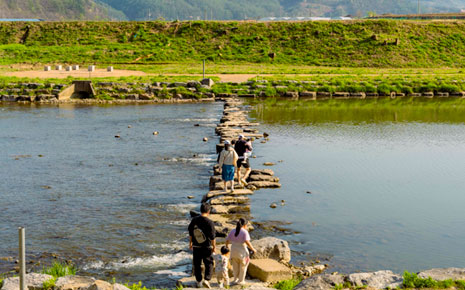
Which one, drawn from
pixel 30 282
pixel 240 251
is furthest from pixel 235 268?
pixel 30 282

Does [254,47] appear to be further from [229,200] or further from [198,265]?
[198,265]

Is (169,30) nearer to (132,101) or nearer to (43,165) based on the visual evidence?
(132,101)

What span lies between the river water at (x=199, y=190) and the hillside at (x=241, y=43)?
146 ft

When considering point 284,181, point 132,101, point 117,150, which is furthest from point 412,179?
point 132,101

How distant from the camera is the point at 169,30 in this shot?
4154 inches

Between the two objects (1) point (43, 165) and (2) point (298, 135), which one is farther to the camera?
(2) point (298, 135)

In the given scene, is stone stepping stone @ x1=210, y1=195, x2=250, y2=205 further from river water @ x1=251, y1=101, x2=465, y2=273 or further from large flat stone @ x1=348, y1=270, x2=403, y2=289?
large flat stone @ x1=348, y1=270, x2=403, y2=289

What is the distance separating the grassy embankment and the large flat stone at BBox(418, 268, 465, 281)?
5955 centimetres

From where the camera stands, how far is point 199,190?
26.8 m

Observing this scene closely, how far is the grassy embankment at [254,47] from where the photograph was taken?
8475 cm

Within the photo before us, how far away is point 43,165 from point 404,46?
73506mm

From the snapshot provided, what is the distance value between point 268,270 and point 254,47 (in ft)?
269

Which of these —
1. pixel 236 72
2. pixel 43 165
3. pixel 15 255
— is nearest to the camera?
pixel 15 255

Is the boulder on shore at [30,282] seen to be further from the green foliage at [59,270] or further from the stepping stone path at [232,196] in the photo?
the stepping stone path at [232,196]
